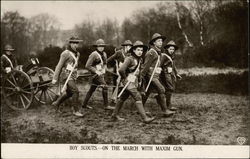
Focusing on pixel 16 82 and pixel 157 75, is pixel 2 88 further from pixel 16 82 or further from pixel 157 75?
pixel 157 75

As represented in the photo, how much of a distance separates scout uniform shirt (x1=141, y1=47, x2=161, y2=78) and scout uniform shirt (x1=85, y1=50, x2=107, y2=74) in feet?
2.15

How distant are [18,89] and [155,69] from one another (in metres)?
1.85

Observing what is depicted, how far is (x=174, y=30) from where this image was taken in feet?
15.0

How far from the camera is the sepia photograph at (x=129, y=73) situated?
420 centimetres

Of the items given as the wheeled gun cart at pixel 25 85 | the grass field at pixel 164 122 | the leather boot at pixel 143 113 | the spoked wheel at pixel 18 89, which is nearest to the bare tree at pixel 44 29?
the wheeled gun cart at pixel 25 85

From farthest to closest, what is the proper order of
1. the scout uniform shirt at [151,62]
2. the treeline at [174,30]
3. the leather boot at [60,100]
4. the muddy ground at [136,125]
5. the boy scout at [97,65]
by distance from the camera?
the boy scout at [97,65]
the leather boot at [60,100]
the treeline at [174,30]
the scout uniform shirt at [151,62]
the muddy ground at [136,125]

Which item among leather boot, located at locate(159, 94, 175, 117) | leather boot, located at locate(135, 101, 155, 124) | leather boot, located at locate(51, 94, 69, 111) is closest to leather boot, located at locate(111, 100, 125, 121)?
leather boot, located at locate(135, 101, 155, 124)

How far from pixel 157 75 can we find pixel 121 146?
100 cm

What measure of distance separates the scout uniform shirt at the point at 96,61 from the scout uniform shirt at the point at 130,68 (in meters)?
0.53

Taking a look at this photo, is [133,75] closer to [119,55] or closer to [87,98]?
[87,98]

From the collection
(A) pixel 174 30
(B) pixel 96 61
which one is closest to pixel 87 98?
(B) pixel 96 61

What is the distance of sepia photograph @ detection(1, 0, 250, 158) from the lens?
4203 mm

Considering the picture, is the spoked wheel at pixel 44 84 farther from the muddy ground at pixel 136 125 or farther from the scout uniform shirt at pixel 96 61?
the scout uniform shirt at pixel 96 61

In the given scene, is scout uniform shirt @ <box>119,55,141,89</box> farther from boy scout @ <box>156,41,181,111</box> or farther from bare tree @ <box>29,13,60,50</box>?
bare tree @ <box>29,13,60,50</box>
